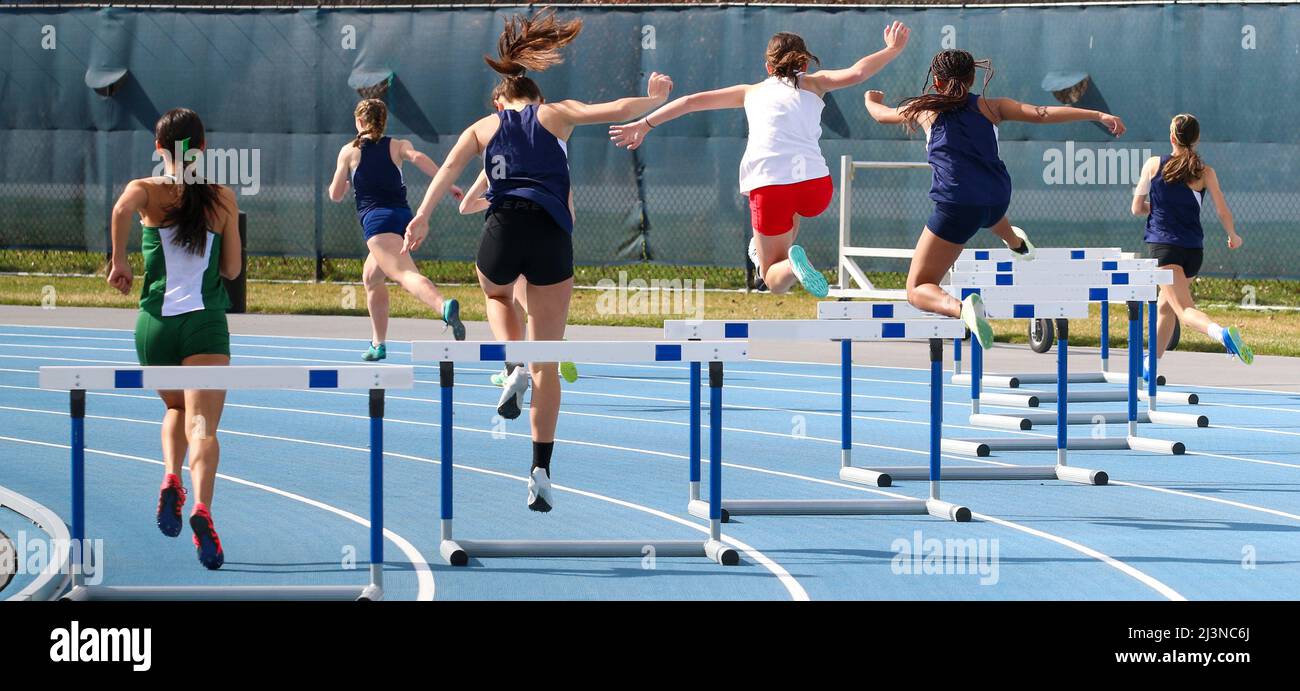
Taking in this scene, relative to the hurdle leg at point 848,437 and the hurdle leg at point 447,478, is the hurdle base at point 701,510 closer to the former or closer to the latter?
the hurdle leg at point 848,437

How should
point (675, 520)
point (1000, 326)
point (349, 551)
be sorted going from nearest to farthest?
point (349, 551) < point (675, 520) < point (1000, 326)

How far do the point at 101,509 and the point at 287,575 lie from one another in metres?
1.92

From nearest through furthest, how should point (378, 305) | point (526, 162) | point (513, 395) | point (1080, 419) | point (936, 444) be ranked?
point (526, 162) → point (936, 444) → point (513, 395) → point (1080, 419) → point (378, 305)

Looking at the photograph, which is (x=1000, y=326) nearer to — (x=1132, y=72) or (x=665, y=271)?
(x=1132, y=72)

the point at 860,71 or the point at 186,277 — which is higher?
the point at 860,71

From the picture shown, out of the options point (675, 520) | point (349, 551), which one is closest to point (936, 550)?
point (675, 520)

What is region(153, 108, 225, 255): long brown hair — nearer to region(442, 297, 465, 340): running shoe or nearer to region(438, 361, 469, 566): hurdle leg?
region(438, 361, 469, 566): hurdle leg

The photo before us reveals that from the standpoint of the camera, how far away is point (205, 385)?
6.55 meters

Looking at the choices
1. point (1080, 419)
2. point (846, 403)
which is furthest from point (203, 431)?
point (1080, 419)

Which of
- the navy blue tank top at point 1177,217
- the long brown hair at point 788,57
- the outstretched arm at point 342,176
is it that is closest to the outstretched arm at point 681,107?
the long brown hair at point 788,57

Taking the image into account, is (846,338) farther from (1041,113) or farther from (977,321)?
(1041,113)

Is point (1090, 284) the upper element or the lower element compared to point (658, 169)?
lower

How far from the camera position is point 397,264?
14.0 metres

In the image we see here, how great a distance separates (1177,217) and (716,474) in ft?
23.2
